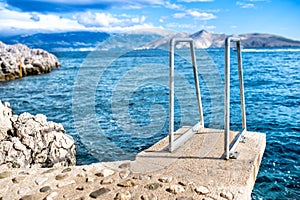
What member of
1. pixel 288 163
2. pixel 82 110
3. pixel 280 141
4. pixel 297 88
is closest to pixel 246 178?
pixel 288 163

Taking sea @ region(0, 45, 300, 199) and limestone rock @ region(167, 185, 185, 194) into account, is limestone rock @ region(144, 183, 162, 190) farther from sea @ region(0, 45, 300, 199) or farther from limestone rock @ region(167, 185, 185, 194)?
sea @ region(0, 45, 300, 199)

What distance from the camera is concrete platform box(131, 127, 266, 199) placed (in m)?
4.78

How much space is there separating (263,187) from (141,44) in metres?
4.20

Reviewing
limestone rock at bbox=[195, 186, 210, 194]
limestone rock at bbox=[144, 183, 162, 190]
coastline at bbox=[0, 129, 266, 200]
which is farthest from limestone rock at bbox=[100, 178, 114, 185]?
limestone rock at bbox=[195, 186, 210, 194]

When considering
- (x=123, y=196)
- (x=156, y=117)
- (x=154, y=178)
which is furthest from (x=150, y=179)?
(x=156, y=117)

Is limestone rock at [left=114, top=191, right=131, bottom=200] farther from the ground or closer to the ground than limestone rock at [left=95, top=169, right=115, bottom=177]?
closer to the ground

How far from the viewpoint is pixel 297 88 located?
77.2 feet

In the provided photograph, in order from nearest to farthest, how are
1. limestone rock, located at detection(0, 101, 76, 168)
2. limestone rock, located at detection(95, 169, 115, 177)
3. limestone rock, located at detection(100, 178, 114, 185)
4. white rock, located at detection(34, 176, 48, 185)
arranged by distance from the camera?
1. limestone rock, located at detection(100, 178, 114, 185)
2. white rock, located at detection(34, 176, 48, 185)
3. limestone rock, located at detection(95, 169, 115, 177)
4. limestone rock, located at detection(0, 101, 76, 168)

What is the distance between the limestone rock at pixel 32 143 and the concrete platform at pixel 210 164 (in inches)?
128

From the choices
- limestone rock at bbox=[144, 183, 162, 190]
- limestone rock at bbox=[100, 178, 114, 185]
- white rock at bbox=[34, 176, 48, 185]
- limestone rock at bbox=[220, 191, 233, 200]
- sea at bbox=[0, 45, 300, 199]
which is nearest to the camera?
limestone rock at bbox=[220, 191, 233, 200]

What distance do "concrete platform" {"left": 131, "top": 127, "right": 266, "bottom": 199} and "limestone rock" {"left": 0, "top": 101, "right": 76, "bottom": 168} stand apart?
3251 millimetres

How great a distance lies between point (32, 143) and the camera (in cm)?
822

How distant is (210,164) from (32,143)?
4765 millimetres

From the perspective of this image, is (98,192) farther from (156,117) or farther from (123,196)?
(156,117)
